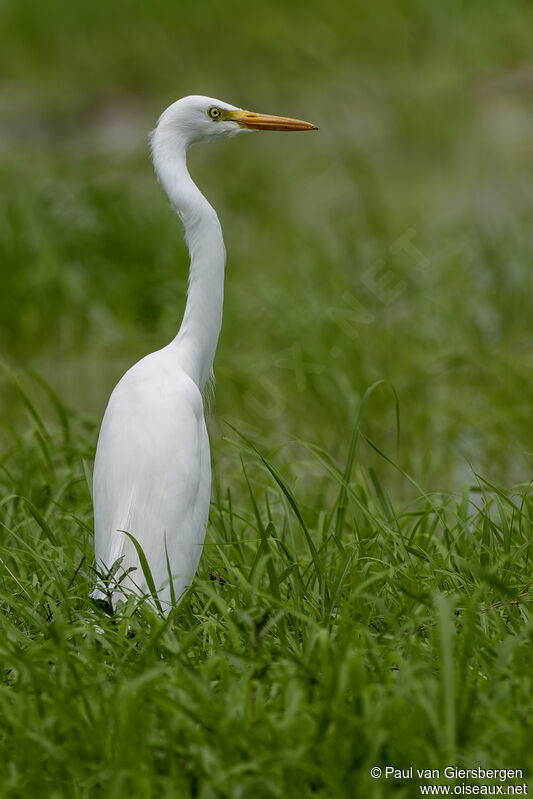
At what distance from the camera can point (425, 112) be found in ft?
26.8

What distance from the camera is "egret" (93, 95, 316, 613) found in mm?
2426

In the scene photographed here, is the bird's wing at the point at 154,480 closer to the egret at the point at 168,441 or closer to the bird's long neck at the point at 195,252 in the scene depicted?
the egret at the point at 168,441

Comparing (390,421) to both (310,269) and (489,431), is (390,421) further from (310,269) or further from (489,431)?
(310,269)

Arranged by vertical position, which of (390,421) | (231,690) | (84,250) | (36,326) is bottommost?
(231,690)

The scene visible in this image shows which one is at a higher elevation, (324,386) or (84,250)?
(84,250)

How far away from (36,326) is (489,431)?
247 cm

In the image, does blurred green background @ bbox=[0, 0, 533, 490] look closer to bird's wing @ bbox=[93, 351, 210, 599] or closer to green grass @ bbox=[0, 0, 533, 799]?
green grass @ bbox=[0, 0, 533, 799]

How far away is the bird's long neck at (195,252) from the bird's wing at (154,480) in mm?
192

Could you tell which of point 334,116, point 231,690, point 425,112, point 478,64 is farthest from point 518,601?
point 478,64

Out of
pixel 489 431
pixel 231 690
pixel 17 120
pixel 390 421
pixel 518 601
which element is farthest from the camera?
pixel 17 120

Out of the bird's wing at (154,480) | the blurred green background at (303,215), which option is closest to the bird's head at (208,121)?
the bird's wing at (154,480)

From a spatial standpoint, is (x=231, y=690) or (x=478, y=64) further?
(x=478, y=64)

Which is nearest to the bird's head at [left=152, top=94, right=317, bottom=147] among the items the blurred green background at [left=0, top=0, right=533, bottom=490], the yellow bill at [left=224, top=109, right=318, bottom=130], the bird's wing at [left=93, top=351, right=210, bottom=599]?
the yellow bill at [left=224, top=109, right=318, bottom=130]

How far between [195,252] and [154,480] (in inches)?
24.6
